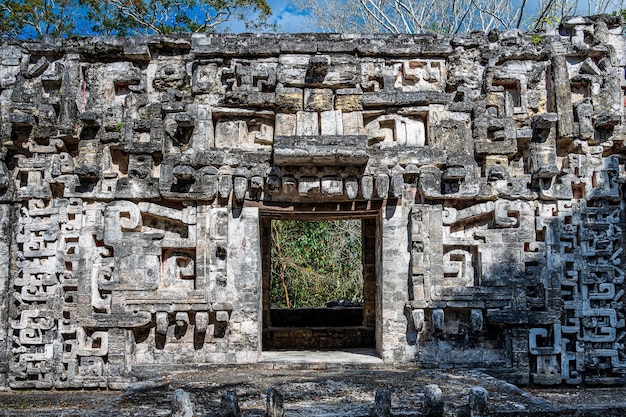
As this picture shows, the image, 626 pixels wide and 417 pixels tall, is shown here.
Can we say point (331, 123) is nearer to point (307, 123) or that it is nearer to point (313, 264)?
point (307, 123)

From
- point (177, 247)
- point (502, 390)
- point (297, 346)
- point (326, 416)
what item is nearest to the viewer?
point (326, 416)

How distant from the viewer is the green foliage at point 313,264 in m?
17.1

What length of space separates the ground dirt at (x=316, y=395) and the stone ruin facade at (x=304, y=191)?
15.1 inches

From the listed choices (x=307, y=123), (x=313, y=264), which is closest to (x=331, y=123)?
(x=307, y=123)

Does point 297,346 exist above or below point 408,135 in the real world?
below

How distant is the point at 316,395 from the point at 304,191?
8.63ft

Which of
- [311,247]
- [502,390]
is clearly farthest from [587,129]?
[311,247]

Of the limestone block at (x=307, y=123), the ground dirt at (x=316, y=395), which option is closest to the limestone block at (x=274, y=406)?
the ground dirt at (x=316, y=395)

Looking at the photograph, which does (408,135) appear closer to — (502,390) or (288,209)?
(288,209)

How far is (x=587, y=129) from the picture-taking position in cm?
772

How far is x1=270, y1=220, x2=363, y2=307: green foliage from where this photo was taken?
1714cm

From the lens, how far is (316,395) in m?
5.70

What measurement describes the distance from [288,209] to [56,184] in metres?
2.84

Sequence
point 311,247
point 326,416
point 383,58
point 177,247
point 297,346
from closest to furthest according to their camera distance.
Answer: point 326,416
point 177,247
point 383,58
point 297,346
point 311,247
